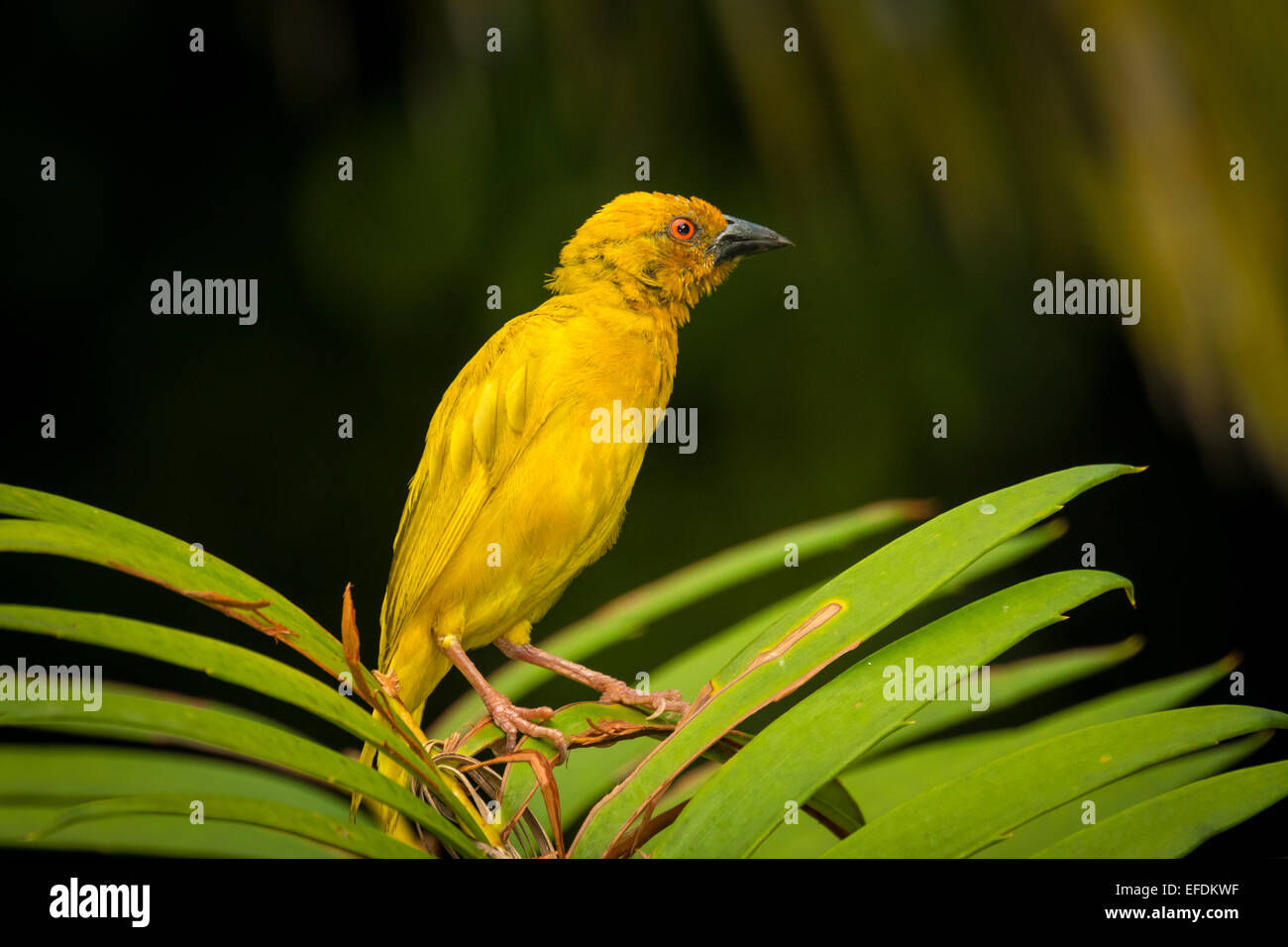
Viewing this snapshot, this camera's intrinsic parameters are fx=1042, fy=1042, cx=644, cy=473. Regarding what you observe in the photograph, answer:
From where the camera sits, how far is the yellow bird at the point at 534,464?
217 cm

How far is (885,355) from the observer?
8.63 ft

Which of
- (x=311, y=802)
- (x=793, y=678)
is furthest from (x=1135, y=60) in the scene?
(x=311, y=802)

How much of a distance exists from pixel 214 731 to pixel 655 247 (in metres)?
1.48

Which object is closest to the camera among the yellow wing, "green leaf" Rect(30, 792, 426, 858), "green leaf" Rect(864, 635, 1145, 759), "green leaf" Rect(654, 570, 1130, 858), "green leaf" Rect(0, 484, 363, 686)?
"green leaf" Rect(30, 792, 426, 858)

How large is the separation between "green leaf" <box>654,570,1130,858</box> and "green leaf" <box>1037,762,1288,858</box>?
31cm

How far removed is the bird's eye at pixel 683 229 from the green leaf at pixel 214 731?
143 centimetres

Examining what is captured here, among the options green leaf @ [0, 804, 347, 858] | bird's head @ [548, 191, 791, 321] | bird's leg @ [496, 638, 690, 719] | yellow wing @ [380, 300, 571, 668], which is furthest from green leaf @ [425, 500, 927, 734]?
bird's head @ [548, 191, 791, 321]

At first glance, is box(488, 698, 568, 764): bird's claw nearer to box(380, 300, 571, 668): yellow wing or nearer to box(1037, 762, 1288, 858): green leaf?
box(380, 300, 571, 668): yellow wing

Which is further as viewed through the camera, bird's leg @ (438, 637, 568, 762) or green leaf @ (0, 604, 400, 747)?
bird's leg @ (438, 637, 568, 762)

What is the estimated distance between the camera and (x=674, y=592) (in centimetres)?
202

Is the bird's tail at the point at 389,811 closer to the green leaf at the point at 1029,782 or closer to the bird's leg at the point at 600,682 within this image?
the bird's leg at the point at 600,682

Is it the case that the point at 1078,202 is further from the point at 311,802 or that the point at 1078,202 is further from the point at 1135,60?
the point at 311,802

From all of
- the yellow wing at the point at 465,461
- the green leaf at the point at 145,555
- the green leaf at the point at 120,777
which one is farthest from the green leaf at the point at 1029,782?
the yellow wing at the point at 465,461

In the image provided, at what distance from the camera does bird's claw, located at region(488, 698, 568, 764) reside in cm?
184
